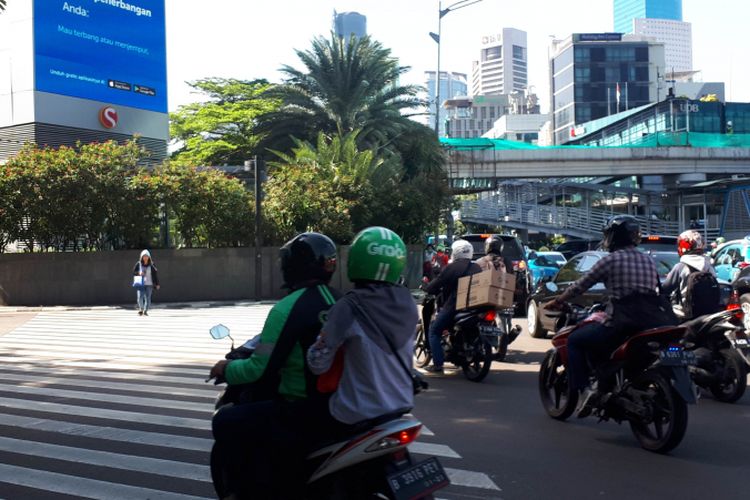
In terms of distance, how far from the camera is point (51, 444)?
692 cm

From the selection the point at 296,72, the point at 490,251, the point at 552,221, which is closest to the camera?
the point at 490,251

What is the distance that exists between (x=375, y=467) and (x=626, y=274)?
3.68 m

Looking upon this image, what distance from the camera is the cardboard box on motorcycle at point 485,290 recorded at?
9.68 m

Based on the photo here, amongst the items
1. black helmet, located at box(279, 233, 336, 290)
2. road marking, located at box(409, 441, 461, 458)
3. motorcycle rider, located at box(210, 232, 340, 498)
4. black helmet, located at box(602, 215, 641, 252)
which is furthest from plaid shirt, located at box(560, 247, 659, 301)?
motorcycle rider, located at box(210, 232, 340, 498)

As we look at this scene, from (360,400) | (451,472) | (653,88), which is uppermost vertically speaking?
(653,88)

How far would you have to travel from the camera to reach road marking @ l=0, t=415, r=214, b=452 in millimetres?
6800

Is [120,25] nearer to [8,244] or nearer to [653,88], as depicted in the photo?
[8,244]

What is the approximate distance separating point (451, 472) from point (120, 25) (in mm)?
30406

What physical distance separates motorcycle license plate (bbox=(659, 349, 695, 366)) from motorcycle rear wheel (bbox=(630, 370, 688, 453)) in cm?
13

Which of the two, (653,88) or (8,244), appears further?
(653,88)

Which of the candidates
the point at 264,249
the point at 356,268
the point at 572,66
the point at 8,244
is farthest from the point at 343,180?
the point at 572,66

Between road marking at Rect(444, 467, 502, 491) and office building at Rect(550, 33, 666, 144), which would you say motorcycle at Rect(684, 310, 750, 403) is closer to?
road marking at Rect(444, 467, 502, 491)

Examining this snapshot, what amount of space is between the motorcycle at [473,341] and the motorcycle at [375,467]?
609cm

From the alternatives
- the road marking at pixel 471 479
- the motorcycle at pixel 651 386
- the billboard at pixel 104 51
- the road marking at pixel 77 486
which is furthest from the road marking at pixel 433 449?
the billboard at pixel 104 51
